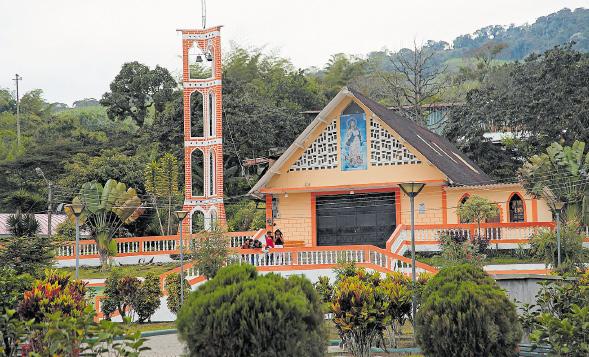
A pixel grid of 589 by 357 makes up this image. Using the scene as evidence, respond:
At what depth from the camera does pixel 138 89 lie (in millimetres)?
60219

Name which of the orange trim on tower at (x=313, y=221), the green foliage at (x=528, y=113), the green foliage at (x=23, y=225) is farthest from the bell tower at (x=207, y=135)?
the green foliage at (x=528, y=113)

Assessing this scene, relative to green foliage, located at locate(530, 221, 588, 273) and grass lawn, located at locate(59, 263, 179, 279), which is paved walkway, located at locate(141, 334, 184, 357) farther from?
grass lawn, located at locate(59, 263, 179, 279)

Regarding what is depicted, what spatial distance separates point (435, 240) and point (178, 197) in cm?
1518

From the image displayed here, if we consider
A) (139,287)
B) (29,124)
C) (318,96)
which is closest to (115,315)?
(139,287)

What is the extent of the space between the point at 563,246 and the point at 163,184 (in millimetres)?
19755

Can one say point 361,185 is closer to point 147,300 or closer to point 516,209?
point 516,209

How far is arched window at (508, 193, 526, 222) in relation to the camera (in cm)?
3503

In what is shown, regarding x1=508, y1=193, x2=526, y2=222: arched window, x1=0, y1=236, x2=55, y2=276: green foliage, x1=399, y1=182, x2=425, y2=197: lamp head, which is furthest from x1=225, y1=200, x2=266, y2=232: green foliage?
x1=399, y1=182, x2=425, y2=197: lamp head

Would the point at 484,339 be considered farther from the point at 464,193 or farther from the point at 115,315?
the point at 464,193

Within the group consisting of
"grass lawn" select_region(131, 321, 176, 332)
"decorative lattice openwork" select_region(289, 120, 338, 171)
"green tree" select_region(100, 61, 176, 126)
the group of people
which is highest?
"green tree" select_region(100, 61, 176, 126)

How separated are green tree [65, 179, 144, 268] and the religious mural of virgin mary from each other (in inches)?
343

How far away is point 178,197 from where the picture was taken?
43.8m

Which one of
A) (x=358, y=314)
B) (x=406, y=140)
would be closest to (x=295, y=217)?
(x=406, y=140)

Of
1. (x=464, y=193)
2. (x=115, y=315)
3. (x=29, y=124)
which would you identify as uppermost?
(x=29, y=124)
